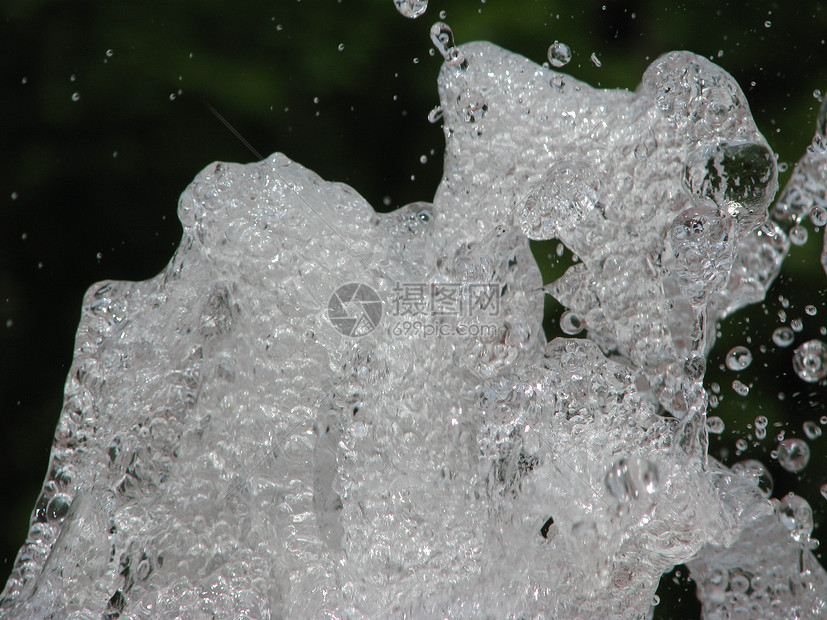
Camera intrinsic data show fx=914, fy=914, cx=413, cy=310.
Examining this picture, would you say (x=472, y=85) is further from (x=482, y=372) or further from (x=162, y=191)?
(x=162, y=191)

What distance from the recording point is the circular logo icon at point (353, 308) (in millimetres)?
892

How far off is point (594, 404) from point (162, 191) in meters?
1.22

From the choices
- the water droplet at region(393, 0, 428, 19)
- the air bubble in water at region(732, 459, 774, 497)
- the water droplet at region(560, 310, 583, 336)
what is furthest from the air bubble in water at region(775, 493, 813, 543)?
the water droplet at region(393, 0, 428, 19)

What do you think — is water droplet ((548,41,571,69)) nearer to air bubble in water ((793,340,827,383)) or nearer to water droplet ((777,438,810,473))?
air bubble in water ((793,340,827,383))

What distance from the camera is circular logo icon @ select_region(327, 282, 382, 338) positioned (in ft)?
2.93

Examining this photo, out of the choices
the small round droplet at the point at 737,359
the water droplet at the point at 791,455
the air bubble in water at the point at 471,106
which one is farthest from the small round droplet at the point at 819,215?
the air bubble in water at the point at 471,106

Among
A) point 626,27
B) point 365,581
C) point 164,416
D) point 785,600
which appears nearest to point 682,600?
point 785,600

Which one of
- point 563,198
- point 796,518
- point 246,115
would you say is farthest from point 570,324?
point 246,115

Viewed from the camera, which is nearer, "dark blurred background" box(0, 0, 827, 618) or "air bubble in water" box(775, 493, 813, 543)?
"air bubble in water" box(775, 493, 813, 543)

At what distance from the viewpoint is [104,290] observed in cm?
101

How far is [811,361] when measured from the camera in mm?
1095

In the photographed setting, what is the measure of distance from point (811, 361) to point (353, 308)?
572 mm

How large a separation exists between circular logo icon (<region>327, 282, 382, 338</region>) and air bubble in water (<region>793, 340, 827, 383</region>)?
1.71 ft

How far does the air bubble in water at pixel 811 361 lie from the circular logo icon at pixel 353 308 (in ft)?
1.71
